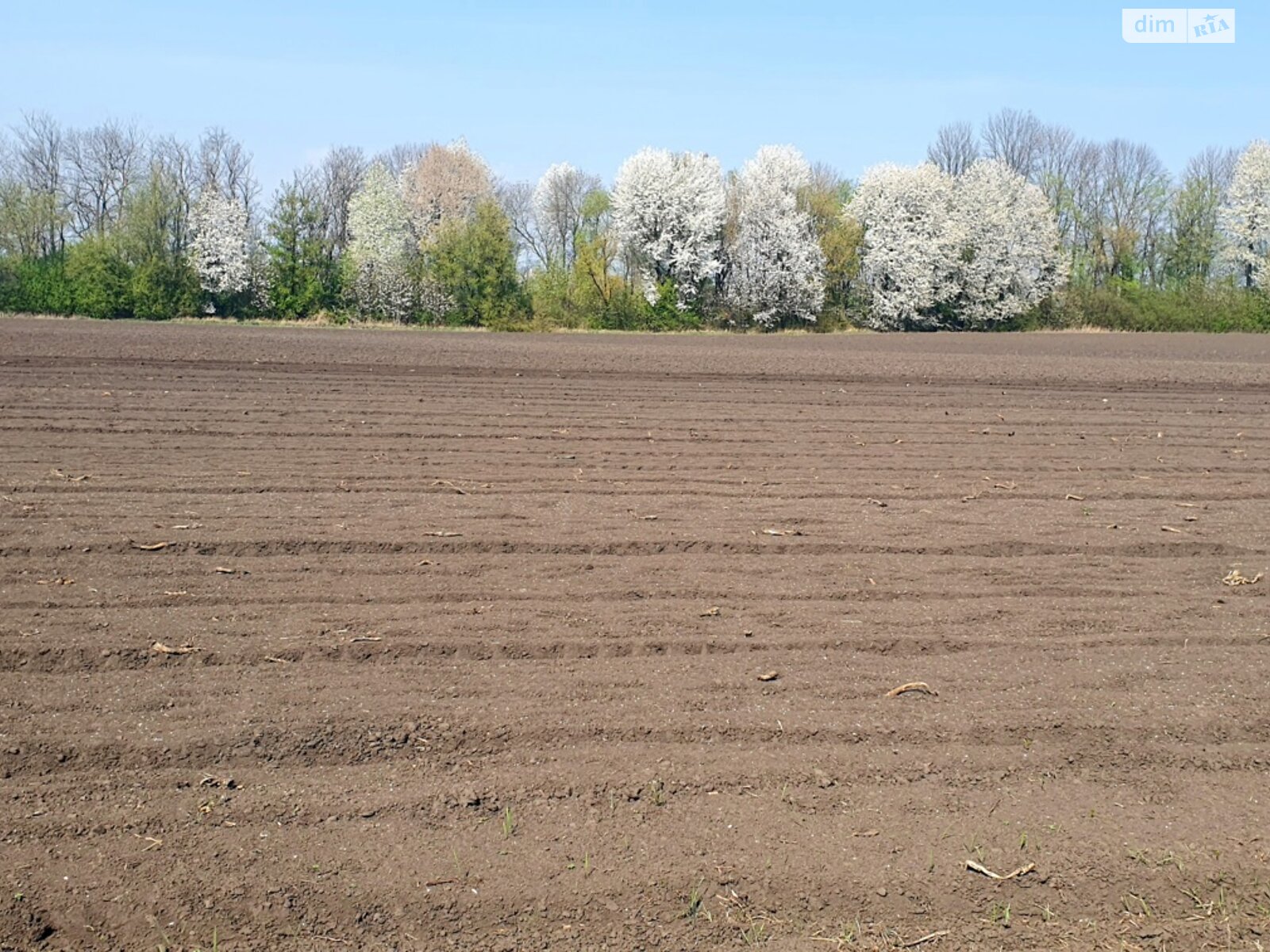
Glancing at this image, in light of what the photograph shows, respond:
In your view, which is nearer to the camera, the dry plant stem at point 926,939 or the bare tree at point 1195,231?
the dry plant stem at point 926,939

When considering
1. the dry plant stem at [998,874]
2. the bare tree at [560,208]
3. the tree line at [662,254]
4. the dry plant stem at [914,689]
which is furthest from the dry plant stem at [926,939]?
the bare tree at [560,208]

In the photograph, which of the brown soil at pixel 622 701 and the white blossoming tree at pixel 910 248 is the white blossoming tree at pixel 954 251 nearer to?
the white blossoming tree at pixel 910 248

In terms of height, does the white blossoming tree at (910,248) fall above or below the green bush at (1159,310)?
above

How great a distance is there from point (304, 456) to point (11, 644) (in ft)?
20.7

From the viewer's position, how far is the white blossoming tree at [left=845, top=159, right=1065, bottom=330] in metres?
62.1

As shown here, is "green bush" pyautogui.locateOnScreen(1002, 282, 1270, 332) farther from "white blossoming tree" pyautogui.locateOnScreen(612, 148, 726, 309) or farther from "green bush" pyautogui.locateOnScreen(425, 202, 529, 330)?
"green bush" pyautogui.locateOnScreen(425, 202, 529, 330)

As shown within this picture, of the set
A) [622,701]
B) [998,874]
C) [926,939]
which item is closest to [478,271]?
[622,701]

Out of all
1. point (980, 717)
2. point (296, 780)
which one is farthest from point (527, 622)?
point (980, 717)

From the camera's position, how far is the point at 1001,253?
205 feet

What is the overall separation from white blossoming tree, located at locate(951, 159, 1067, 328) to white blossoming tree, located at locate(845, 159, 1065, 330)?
1.7 inches

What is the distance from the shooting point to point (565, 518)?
10.1m

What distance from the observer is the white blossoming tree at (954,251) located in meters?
62.1

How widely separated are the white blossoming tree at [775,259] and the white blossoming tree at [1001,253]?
820 cm

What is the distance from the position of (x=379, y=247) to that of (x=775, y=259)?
832 inches
